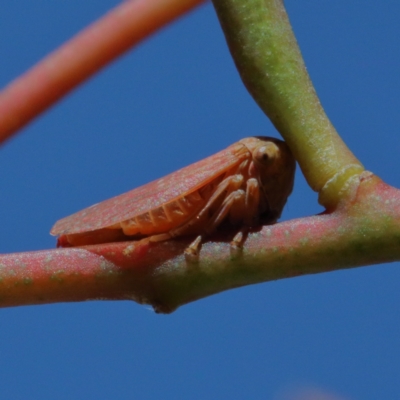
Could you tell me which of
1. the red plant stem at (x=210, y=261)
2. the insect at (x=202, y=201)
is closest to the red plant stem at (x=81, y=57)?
the insect at (x=202, y=201)

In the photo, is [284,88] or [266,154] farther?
[266,154]

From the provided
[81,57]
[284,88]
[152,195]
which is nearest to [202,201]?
[152,195]

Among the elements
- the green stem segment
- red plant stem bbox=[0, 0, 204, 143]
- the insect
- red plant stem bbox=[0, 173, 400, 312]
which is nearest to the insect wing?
the insect

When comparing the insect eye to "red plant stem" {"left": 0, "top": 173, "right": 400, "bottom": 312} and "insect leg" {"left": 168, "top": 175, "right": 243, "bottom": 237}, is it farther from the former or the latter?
"red plant stem" {"left": 0, "top": 173, "right": 400, "bottom": 312}

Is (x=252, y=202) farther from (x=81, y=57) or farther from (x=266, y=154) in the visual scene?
(x=81, y=57)

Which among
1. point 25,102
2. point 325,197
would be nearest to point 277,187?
point 325,197

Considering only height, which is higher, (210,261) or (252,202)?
(252,202)

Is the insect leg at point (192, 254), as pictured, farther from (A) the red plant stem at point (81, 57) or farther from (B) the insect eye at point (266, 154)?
(A) the red plant stem at point (81, 57)
